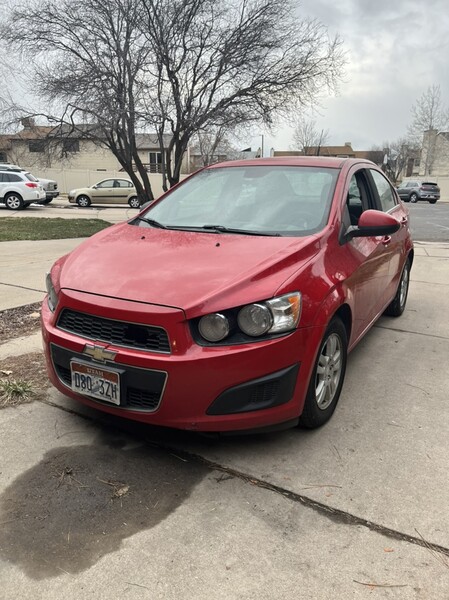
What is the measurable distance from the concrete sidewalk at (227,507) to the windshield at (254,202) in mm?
1324

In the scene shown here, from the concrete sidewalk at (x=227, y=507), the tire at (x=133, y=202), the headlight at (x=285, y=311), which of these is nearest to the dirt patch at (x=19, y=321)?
the concrete sidewalk at (x=227, y=507)

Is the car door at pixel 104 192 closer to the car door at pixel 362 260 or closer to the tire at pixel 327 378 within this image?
the car door at pixel 362 260

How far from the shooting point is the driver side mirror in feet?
10.7

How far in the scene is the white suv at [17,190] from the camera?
70.8ft

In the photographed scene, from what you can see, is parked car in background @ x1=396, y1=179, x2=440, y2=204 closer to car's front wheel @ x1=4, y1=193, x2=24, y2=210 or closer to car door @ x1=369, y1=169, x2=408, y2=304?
car's front wheel @ x1=4, y1=193, x2=24, y2=210

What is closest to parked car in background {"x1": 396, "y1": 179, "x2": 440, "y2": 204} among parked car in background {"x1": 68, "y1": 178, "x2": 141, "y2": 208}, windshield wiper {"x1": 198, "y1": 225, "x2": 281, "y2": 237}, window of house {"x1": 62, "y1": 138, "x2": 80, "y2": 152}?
parked car in background {"x1": 68, "y1": 178, "x2": 141, "y2": 208}

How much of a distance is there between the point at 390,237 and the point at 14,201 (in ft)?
69.4

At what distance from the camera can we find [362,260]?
11.2 feet

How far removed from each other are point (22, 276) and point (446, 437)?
5926mm

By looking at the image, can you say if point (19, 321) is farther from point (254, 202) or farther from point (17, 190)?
point (17, 190)

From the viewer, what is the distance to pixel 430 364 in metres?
4.00

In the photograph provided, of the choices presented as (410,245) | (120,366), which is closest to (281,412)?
(120,366)

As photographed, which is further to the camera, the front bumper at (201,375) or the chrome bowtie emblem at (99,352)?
the chrome bowtie emblem at (99,352)

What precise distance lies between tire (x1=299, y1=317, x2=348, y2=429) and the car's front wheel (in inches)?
857
